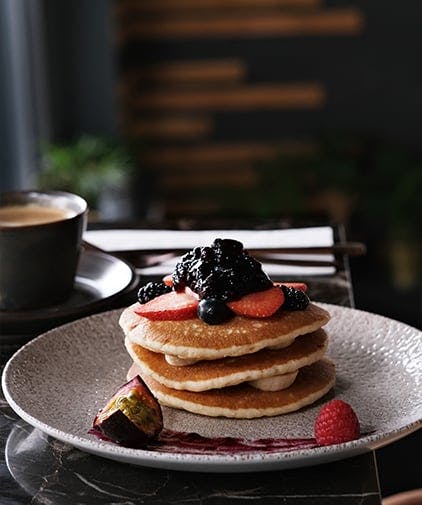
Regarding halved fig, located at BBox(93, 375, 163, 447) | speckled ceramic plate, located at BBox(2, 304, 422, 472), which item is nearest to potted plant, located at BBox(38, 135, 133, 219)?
speckled ceramic plate, located at BBox(2, 304, 422, 472)

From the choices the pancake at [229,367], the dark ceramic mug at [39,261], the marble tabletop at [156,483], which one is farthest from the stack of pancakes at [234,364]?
the dark ceramic mug at [39,261]

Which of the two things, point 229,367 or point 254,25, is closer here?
point 229,367

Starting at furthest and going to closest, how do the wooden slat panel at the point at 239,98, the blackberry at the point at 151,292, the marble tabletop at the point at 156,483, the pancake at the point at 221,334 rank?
the wooden slat panel at the point at 239,98
the blackberry at the point at 151,292
the pancake at the point at 221,334
the marble tabletop at the point at 156,483

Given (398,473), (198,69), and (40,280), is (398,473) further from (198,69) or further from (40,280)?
(198,69)

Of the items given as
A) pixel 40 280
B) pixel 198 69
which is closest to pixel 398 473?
pixel 40 280

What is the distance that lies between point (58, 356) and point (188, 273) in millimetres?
188

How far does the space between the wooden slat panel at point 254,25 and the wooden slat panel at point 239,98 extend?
0.76 feet

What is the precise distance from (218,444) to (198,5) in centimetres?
385

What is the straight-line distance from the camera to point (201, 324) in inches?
42.1

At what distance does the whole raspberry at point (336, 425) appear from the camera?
947mm

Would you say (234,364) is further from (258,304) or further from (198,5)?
(198,5)

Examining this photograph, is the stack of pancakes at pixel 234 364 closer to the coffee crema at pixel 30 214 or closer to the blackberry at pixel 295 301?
the blackberry at pixel 295 301

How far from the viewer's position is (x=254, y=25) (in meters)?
4.58

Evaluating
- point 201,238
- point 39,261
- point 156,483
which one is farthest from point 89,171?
point 156,483
